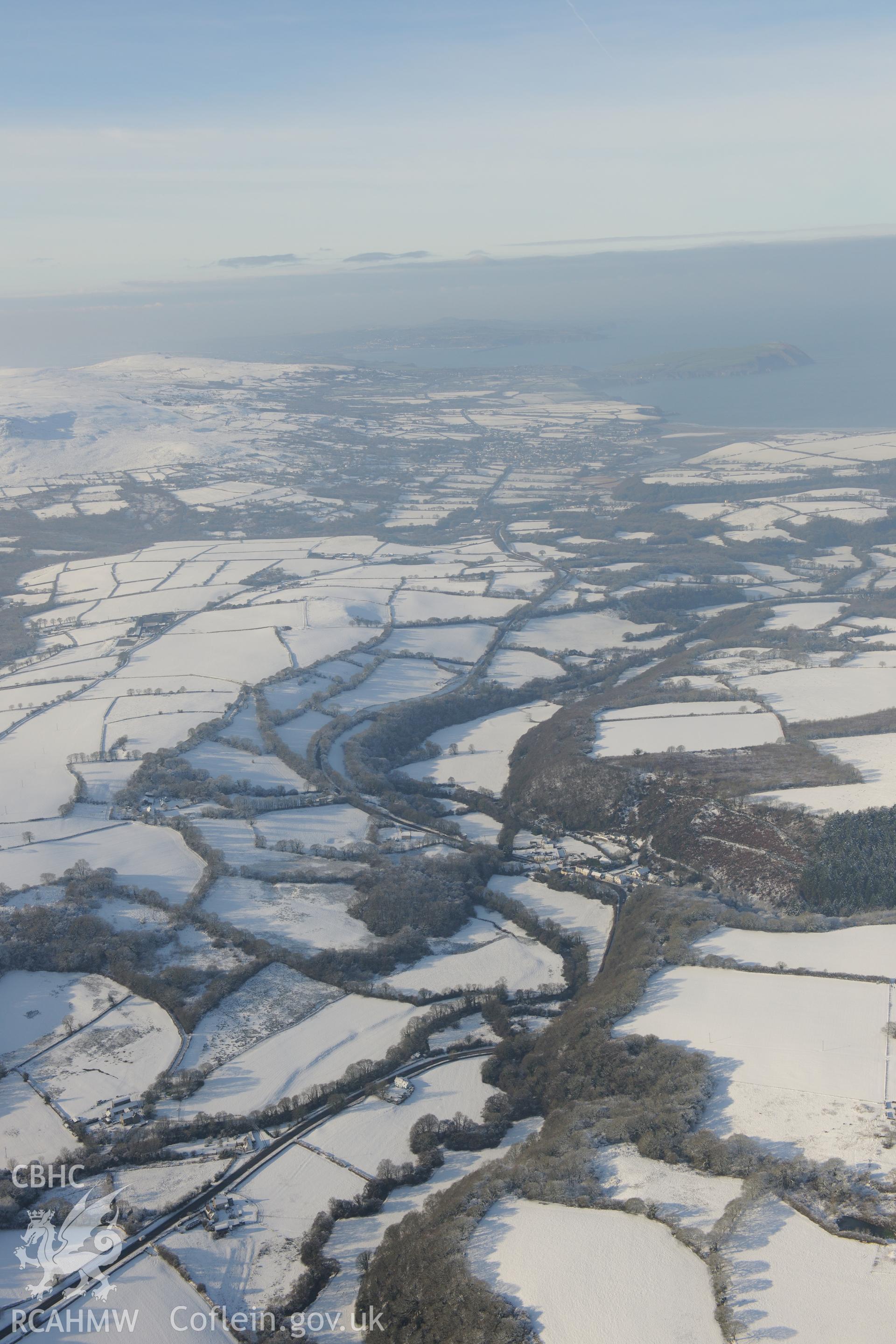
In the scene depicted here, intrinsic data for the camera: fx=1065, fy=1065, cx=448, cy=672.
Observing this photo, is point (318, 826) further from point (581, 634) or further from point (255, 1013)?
point (581, 634)

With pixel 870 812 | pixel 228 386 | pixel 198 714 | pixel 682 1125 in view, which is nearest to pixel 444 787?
pixel 198 714

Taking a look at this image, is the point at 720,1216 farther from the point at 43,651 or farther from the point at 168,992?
the point at 43,651

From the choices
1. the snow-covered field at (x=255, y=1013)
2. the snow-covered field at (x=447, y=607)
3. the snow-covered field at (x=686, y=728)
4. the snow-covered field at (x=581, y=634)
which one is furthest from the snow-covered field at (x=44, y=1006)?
the snow-covered field at (x=447, y=607)

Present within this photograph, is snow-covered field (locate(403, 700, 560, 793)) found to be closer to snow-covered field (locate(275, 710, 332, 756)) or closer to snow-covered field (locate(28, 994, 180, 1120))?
snow-covered field (locate(275, 710, 332, 756))

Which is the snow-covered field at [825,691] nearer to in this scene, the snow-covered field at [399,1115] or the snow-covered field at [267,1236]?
the snow-covered field at [399,1115]

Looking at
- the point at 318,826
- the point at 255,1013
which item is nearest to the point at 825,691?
the point at 318,826
